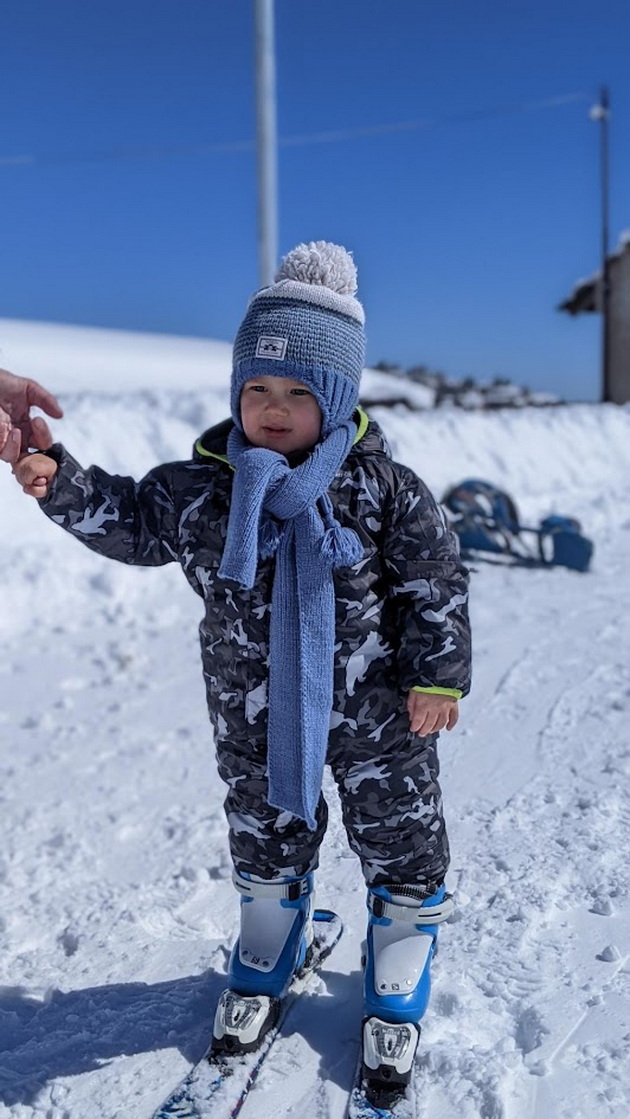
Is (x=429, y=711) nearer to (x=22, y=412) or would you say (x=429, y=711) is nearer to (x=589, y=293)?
(x=22, y=412)

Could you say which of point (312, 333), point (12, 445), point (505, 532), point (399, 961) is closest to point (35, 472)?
point (12, 445)

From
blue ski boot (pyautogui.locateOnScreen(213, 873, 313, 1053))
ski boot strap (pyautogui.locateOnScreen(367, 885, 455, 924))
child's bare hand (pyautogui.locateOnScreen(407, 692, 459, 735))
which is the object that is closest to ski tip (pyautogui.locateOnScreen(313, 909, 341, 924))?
blue ski boot (pyautogui.locateOnScreen(213, 873, 313, 1053))

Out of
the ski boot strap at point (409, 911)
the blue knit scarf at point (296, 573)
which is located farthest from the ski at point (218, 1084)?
the blue knit scarf at point (296, 573)

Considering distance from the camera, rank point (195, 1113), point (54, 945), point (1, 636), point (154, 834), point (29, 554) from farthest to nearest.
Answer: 1. point (29, 554)
2. point (1, 636)
3. point (154, 834)
4. point (54, 945)
5. point (195, 1113)

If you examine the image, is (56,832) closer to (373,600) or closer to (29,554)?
(373,600)

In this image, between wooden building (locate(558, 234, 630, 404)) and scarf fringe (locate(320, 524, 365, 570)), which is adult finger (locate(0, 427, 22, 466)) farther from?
wooden building (locate(558, 234, 630, 404))

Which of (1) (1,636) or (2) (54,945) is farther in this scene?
(1) (1,636)

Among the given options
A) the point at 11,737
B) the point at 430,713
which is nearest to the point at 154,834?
the point at 11,737

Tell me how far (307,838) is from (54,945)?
859mm

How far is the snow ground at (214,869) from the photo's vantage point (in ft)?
6.33

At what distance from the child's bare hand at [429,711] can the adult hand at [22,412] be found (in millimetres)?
900

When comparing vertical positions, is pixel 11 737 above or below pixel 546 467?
below

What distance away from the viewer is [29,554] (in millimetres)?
5820

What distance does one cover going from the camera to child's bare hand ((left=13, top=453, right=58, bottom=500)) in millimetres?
1918
